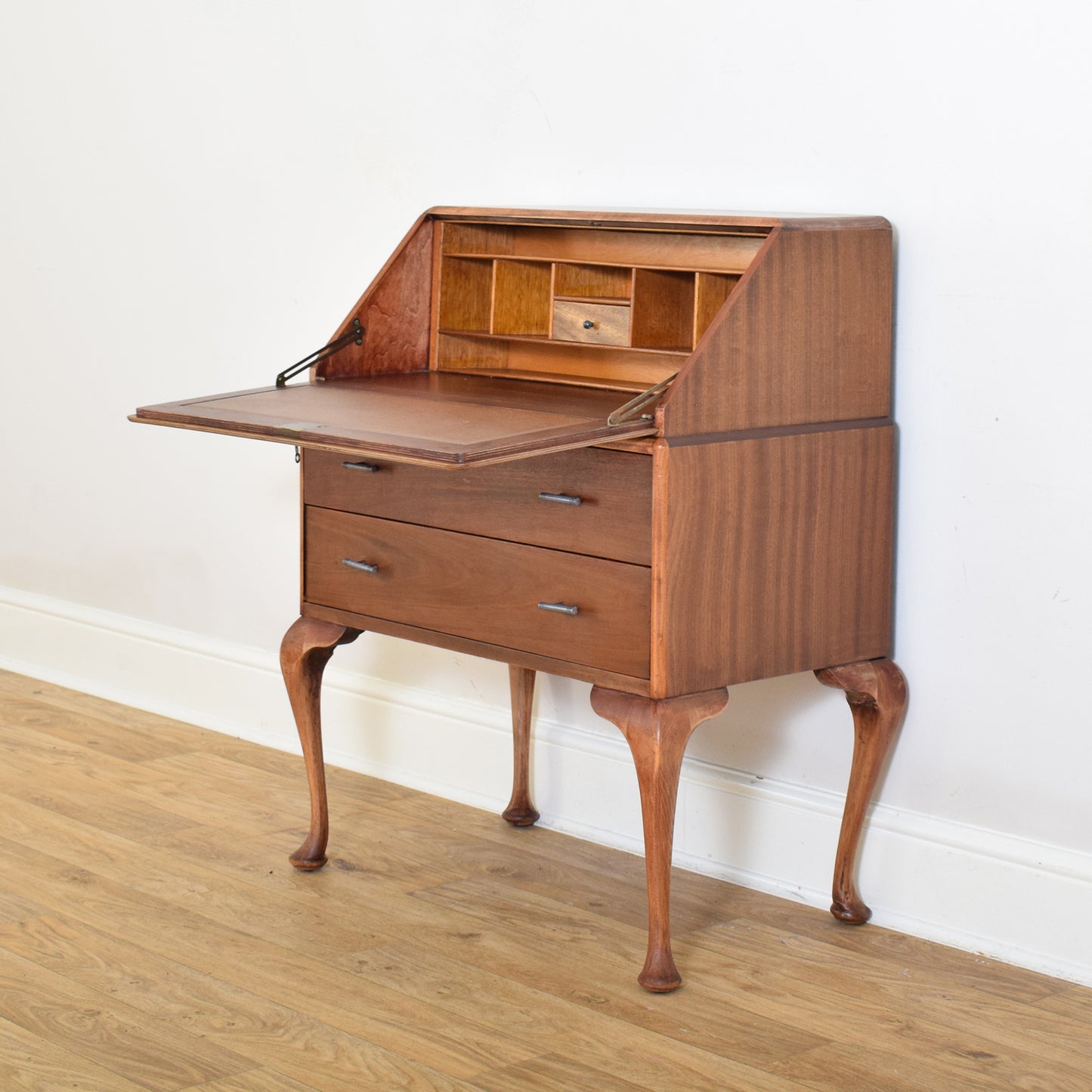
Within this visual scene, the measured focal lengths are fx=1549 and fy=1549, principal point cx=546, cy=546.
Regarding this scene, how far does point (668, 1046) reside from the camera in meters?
2.26

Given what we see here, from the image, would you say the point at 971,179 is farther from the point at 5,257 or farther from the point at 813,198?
the point at 5,257

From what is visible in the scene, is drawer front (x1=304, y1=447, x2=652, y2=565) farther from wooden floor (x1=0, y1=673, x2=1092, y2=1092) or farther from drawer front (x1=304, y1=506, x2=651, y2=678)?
wooden floor (x1=0, y1=673, x2=1092, y2=1092)

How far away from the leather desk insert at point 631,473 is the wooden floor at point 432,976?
14 cm

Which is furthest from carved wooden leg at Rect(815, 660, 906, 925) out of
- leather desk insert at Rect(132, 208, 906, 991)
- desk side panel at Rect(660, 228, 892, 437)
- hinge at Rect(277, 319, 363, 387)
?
hinge at Rect(277, 319, 363, 387)

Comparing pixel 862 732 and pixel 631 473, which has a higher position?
pixel 631 473

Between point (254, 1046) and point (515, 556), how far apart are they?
2.74ft

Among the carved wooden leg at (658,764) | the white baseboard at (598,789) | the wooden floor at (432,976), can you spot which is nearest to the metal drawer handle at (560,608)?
the carved wooden leg at (658,764)

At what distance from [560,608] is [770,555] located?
1.10ft

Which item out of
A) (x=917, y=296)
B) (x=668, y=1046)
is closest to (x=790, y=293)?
(x=917, y=296)

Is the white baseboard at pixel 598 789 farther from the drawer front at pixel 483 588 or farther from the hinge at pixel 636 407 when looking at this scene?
the hinge at pixel 636 407

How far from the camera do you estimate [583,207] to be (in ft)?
10.00

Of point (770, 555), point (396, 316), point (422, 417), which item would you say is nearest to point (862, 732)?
point (770, 555)

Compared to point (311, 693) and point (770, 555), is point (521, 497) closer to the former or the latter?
point (770, 555)

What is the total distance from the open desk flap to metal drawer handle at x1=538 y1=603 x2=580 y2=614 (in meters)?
0.29
